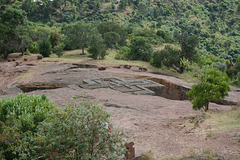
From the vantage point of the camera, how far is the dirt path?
15.2ft

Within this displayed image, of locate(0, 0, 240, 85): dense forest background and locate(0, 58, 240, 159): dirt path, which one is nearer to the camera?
locate(0, 58, 240, 159): dirt path

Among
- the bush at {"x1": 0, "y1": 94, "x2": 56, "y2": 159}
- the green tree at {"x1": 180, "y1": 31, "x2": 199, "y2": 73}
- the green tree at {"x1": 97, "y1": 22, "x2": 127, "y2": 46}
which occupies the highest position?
the green tree at {"x1": 97, "y1": 22, "x2": 127, "y2": 46}

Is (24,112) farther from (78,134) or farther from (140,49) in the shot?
(140,49)

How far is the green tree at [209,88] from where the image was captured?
7883mm

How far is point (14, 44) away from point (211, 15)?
5430 cm

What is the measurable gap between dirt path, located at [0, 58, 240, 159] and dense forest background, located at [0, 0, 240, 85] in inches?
277

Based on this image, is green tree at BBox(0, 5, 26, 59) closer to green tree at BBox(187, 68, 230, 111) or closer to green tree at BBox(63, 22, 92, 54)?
green tree at BBox(63, 22, 92, 54)

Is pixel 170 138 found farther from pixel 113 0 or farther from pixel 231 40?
pixel 113 0

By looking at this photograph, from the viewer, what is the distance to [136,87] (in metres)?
11.8

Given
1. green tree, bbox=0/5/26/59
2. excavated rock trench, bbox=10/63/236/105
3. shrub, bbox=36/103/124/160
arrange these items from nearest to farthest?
1. shrub, bbox=36/103/124/160
2. excavated rock trench, bbox=10/63/236/105
3. green tree, bbox=0/5/26/59

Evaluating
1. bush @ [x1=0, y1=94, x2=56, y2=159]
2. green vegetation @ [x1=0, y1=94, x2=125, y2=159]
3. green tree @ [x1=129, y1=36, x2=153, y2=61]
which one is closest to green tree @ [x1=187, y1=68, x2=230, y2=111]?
bush @ [x1=0, y1=94, x2=56, y2=159]

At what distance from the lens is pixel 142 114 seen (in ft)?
25.1

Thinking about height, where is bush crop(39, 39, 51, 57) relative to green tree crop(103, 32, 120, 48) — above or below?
below

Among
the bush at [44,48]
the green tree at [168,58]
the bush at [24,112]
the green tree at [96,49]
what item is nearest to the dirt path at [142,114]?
the bush at [24,112]
